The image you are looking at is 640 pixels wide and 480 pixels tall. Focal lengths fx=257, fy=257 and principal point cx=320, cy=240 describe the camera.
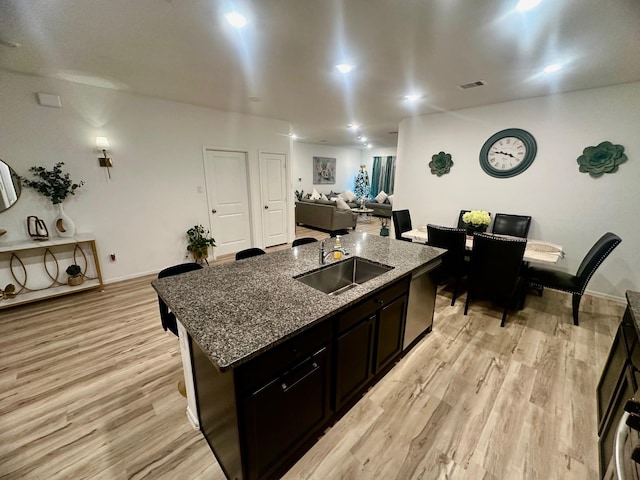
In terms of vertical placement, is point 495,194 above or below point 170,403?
above

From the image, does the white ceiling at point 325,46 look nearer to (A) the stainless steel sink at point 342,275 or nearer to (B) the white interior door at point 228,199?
(B) the white interior door at point 228,199

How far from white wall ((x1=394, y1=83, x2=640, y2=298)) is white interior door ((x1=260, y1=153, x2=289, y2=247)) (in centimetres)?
297

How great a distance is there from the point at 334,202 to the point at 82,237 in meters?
5.22

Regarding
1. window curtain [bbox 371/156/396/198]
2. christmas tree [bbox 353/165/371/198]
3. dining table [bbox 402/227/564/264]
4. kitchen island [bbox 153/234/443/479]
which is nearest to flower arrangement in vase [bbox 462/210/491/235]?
dining table [bbox 402/227/564/264]

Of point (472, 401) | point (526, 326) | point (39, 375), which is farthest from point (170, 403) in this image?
point (526, 326)

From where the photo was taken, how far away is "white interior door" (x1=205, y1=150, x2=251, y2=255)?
4.52m

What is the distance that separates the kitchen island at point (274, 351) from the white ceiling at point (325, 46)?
179 cm

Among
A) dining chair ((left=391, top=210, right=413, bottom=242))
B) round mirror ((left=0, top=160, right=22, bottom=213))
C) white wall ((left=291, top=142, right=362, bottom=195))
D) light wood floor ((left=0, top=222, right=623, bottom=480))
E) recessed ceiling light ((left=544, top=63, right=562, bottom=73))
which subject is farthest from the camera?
white wall ((left=291, top=142, right=362, bottom=195))

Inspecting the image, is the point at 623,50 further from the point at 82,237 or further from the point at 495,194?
the point at 82,237

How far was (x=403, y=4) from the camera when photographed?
5.49 feet

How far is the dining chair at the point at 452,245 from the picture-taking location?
9.66 feet

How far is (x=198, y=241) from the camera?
4289mm

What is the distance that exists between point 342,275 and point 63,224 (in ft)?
11.7

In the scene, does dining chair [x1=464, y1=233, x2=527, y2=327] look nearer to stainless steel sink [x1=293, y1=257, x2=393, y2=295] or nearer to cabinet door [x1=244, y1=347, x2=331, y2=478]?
stainless steel sink [x1=293, y1=257, x2=393, y2=295]
